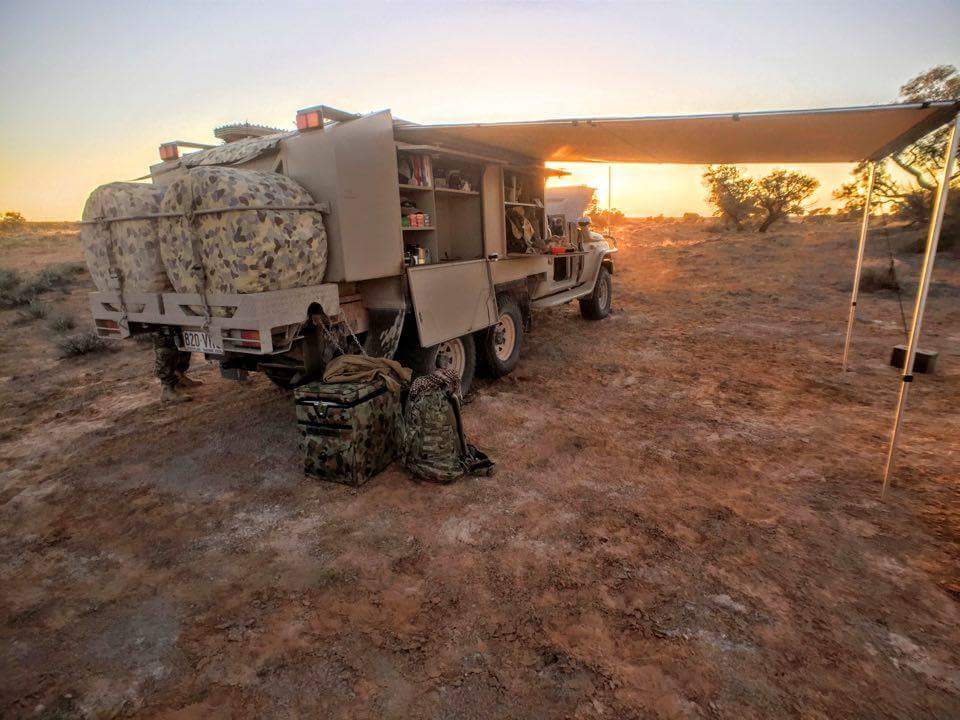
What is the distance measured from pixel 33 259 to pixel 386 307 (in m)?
20.4

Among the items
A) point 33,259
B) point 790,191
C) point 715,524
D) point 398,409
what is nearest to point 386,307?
point 398,409

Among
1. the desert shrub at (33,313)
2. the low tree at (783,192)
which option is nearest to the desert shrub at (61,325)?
the desert shrub at (33,313)

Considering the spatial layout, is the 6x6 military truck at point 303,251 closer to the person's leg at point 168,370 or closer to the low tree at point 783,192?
the person's leg at point 168,370

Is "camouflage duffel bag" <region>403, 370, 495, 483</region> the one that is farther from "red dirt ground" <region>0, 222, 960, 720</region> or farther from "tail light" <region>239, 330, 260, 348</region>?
"tail light" <region>239, 330, 260, 348</region>

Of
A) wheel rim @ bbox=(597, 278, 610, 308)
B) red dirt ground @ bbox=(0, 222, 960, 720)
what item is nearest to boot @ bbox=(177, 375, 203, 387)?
red dirt ground @ bbox=(0, 222, 960, 720)

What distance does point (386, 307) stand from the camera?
4.63m

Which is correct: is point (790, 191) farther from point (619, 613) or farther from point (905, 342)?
point (619, 613)

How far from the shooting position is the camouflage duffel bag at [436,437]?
372 cm

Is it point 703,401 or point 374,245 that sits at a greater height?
point 374,245

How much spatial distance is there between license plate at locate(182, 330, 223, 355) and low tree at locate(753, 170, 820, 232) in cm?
2645

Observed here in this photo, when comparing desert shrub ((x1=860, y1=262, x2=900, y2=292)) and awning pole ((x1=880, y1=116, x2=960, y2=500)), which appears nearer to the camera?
awning pole ((x1=880, y1=116, x2=960, y2=500))

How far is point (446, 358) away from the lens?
208 inches

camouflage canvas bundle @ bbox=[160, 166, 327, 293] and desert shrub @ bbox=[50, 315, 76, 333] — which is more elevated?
camouflage canvas bundle @ bbox=[160, 166, 327, 293]

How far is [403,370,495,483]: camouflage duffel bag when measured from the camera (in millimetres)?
3723
